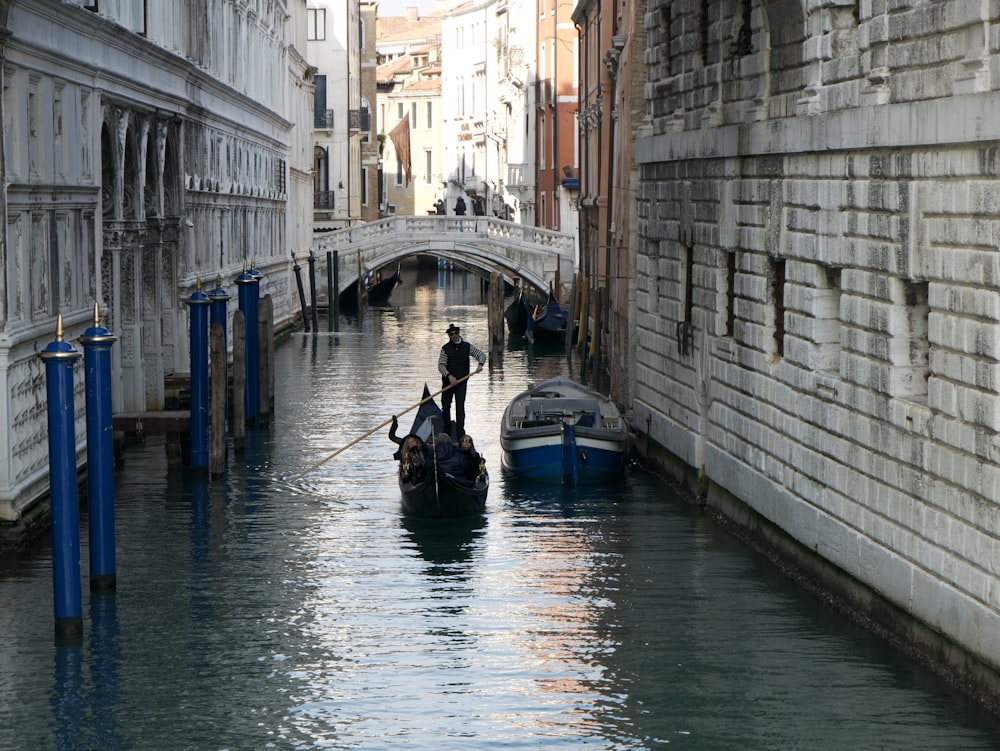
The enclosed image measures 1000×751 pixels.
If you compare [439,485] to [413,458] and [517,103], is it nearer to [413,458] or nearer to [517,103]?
[413,458]

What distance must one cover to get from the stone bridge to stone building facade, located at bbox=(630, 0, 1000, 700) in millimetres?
24580

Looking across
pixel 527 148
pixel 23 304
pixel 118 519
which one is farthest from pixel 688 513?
pixel 527 148

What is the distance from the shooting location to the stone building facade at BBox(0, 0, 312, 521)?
44.3 feet

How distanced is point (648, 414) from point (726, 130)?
4705mm

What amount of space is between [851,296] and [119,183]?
29.8 ft

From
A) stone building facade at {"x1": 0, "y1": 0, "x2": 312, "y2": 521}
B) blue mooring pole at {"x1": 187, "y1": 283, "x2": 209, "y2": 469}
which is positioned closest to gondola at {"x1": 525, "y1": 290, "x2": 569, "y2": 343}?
stone building facade at {"x1": 0, "y1": 0, "x2": 312, "y2": 521}

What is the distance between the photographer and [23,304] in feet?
44.8

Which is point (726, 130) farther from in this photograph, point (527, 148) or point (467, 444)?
point (527, 148)

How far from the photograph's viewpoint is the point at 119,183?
18000 millimetres

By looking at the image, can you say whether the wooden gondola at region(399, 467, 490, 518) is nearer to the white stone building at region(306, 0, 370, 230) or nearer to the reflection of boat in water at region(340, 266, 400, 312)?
the reflection of boat in water at region(340, 266, 400, 312)

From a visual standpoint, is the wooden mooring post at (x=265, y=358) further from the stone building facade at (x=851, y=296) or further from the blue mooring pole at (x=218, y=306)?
the stone building facade at (x=851, y=296)

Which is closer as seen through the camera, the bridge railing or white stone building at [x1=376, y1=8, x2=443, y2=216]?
the bridge railing

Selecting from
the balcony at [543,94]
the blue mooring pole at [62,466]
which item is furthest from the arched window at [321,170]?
the blue mooring pole at [62,466]

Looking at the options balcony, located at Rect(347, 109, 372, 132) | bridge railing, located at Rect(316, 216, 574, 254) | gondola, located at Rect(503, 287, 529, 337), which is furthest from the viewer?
balcony, located at Rect(347, 109, 372, 132)
